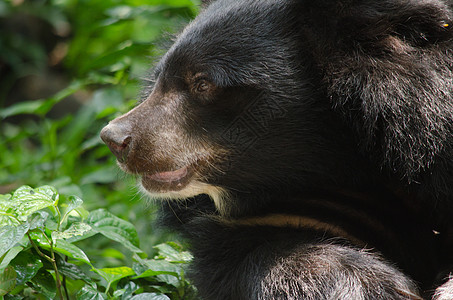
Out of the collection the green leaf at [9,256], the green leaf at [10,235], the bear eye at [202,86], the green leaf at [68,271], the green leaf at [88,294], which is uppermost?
the bear eye at [202,86]

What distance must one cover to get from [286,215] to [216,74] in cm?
73

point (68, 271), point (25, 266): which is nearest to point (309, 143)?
point (68, 271)

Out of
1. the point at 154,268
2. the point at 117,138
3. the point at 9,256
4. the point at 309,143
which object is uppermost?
the point at 117,138

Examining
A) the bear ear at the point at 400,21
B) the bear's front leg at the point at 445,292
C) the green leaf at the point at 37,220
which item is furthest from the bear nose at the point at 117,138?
the bear's front leg at the point at 445,292

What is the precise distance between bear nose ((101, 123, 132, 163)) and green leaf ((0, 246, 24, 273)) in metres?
0.59

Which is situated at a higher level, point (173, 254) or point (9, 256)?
point (9, 256)

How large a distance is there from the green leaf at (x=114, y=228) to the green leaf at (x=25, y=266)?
380 mm

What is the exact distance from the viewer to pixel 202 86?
9.68ft

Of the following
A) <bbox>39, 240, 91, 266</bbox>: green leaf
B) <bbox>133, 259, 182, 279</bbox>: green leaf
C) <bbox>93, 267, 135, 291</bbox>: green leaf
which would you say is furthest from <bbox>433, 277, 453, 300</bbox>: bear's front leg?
<bbox>39, 240, 91, 266</bbox>: green leaf

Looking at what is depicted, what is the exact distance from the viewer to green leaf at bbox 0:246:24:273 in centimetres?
259

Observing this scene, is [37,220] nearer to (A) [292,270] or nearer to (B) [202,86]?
(B) [202,86]

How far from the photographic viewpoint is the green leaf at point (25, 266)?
2.69 m

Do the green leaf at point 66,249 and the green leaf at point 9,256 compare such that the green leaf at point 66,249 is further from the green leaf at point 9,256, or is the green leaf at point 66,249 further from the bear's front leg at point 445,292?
the bear's front leg at point 445,292

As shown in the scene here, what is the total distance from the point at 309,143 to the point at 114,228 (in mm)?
1036
